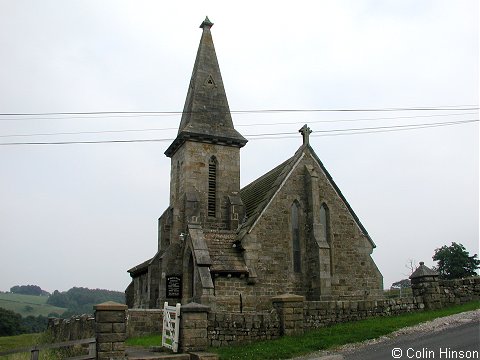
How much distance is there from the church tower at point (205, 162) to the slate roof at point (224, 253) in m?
1.68

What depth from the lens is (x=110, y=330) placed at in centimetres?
1220

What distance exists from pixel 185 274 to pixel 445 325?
1133 centimetres

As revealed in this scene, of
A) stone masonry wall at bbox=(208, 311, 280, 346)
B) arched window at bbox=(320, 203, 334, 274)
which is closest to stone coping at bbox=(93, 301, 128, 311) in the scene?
stone masonry wall at bbox=(208, 311, 280, 346)

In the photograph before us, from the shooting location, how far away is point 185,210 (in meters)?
22.5

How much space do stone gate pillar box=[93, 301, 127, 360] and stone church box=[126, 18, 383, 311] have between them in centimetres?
549

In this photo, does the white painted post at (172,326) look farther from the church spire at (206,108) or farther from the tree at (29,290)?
the tree at (29,290)

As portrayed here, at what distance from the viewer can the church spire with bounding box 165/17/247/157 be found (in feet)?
78.3

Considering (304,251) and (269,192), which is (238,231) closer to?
(269,192)

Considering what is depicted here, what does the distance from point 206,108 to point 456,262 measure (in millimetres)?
26887

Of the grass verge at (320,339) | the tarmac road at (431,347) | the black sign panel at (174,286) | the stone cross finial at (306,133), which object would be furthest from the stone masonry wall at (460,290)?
the black sign panel at (174,286)

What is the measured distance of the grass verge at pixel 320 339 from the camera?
41.2ft

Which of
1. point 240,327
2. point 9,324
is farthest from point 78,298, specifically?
point 240,327

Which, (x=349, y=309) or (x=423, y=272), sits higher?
(x=423, y=272)

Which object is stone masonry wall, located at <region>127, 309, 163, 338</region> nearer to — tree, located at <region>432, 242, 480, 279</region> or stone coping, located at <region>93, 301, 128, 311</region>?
stone coping, located at <region>93, 301, 128, 311</region>
